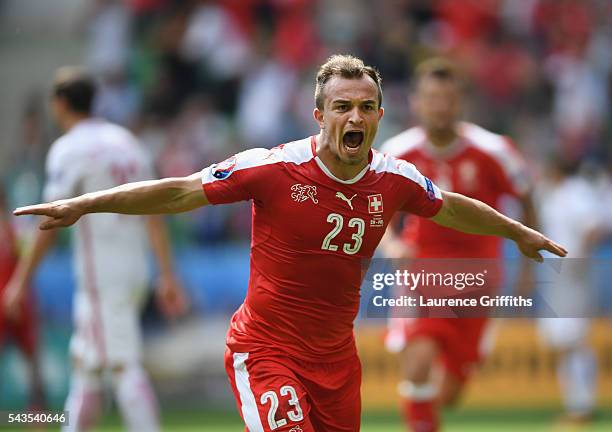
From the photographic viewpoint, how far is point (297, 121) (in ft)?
46.3

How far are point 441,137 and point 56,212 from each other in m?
3.76

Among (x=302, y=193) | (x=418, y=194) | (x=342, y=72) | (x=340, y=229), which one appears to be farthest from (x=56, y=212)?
(x=418, y=194)

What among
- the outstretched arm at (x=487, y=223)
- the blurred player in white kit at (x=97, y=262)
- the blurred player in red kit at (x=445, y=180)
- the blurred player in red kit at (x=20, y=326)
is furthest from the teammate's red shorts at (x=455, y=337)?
the blurred player in red kit at (x=20, y=326)

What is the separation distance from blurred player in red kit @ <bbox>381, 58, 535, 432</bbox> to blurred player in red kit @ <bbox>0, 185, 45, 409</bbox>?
4012mm

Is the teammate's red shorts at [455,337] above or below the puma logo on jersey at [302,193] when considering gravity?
below

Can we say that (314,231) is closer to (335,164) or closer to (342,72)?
(335,164)

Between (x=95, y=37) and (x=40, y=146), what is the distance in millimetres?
2140

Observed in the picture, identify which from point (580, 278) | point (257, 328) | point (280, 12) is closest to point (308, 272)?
point (257, 328)

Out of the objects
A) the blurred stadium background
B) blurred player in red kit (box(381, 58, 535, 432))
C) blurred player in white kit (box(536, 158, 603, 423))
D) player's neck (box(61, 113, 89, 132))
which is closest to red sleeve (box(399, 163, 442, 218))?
blurred player in red kit (box(381, 58, 535, 432))

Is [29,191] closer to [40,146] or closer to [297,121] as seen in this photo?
[40,146]

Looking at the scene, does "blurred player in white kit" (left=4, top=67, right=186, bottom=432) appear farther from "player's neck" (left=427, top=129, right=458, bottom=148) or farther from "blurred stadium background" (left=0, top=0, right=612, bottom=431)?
"blurred stadium background" (left=0, top=0, right=612, bottom=431)

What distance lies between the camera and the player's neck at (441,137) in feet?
25.6

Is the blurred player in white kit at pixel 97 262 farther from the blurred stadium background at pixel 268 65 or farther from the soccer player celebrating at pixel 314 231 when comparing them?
the blurred stadium background at pixel 268 65

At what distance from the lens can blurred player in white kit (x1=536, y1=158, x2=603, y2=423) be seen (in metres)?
11.1
